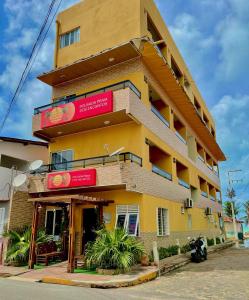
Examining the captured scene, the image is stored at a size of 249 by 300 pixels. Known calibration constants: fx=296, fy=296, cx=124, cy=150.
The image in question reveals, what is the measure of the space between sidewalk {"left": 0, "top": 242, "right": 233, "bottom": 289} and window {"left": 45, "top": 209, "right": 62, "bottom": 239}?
13.9 feet

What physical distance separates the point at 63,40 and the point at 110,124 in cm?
925

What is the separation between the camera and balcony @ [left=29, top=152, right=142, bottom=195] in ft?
50.0

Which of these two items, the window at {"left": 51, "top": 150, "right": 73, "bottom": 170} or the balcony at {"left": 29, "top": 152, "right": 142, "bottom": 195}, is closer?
the balcony at {"left": 29, "top": 152, "right": 142, "bottom": 195}

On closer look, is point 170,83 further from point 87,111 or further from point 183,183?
point 183,183

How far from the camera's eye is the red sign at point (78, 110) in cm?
1656

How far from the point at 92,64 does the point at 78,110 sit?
155 inches

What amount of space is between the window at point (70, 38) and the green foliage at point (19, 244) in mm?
13845

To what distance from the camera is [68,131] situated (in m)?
19.5

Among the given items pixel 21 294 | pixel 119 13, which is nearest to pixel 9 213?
pixel 21 294

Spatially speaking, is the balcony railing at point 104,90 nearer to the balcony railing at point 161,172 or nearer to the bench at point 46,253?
the balcony railing at point 161,172

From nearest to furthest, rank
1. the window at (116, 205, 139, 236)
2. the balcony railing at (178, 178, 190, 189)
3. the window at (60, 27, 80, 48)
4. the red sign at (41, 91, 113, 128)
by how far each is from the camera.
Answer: the window at (116, 205, 139, 236) → the red sign at (41, 91, 113, 128) → the window at (60, 27, 80, 48) → the balcony railing at (178, 178, 190, 189)

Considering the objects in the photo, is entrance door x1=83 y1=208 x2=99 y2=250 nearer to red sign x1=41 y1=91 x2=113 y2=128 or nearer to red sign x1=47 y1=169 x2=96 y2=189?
red sign x1=47 y1=169 x2=96 y2=189

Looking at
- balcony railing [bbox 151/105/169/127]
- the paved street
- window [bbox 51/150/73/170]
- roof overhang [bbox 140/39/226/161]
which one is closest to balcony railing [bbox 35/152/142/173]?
window [bbox 51/150/73/170]

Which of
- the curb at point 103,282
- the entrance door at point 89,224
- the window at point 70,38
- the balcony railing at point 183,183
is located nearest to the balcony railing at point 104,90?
the window at point 70,38
